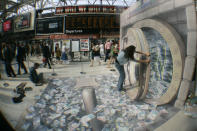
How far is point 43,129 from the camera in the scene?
0.98m

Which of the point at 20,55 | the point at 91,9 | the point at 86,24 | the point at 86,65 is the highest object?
the point at 91,9

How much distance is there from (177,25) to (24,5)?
1444mm

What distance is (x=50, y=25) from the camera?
1.06 m

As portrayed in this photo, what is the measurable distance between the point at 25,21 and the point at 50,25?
11.2 inches

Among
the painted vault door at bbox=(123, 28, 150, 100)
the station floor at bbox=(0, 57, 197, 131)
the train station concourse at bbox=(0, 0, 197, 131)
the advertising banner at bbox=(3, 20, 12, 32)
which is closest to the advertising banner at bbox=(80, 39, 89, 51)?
the train station concourse at bbox=(0, 0, 197, 131)

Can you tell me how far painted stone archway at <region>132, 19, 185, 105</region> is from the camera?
1.02 metres

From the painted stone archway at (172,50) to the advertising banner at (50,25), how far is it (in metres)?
0.79

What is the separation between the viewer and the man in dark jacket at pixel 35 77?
1.05m

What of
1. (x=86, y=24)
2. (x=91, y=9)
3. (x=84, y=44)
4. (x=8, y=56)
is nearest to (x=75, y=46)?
(x=84, y=44)

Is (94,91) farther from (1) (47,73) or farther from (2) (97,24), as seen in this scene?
(2) (97,24)

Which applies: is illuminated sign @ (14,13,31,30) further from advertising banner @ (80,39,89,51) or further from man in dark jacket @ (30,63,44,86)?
advertising banner @ (80,39,89,51)

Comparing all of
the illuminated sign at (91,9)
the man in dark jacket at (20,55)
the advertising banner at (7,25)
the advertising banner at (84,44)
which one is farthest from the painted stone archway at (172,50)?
the advertising banner at (7,25)

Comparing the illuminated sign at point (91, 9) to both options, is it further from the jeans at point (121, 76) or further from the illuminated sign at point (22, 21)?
the jeans at point (121, 76)

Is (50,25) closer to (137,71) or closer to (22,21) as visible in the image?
(22,21)
